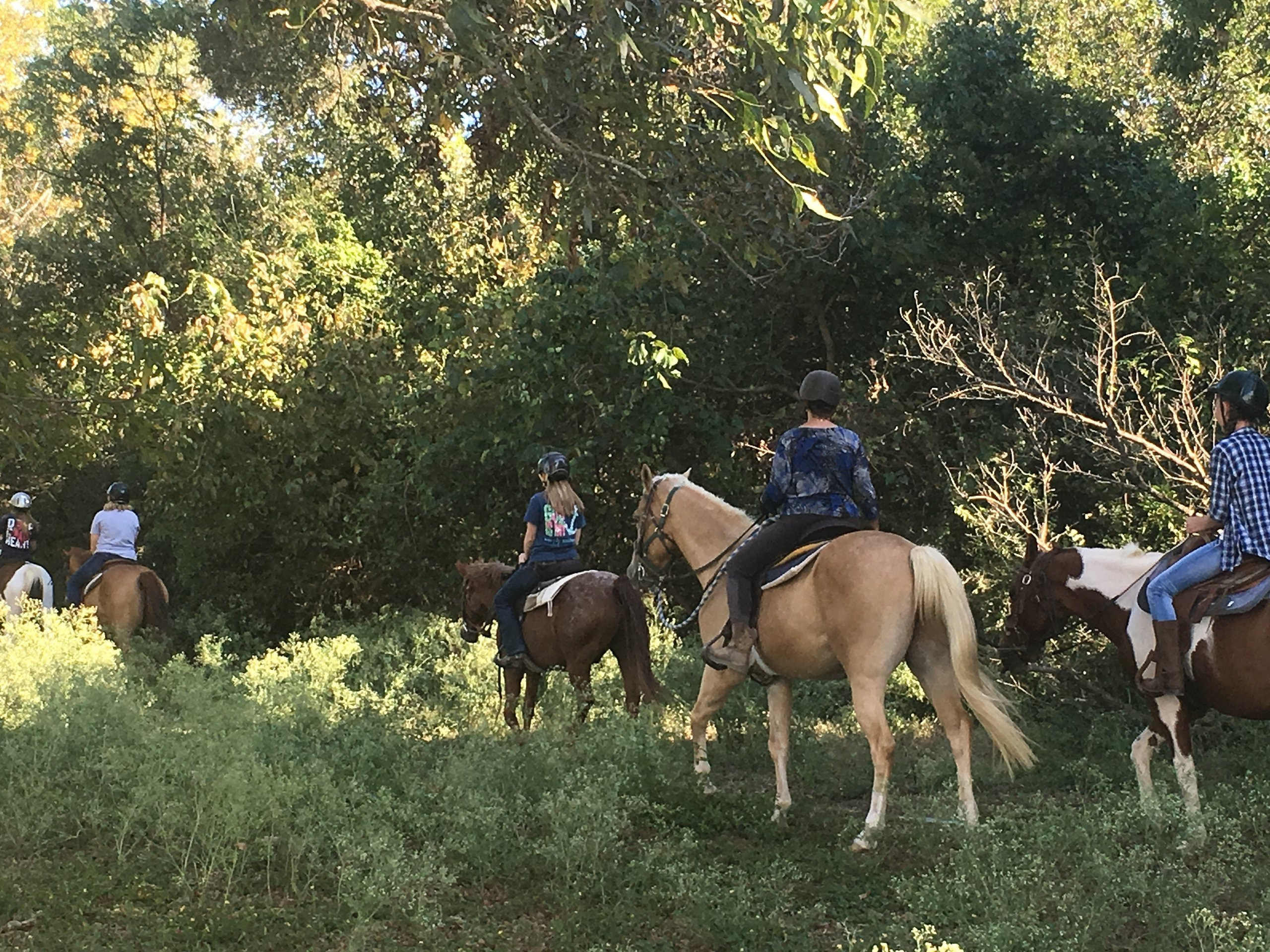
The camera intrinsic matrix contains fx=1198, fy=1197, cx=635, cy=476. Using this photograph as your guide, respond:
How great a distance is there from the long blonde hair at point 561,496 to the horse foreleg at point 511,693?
4.62 ft

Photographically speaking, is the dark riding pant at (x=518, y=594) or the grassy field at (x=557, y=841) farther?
the dark riding pant at (x=518, y=594)

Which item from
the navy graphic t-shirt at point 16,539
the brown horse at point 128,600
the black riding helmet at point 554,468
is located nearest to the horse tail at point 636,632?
the black riding helmet at point 554,468

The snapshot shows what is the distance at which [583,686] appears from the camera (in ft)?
30.4

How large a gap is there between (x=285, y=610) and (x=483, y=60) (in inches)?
556

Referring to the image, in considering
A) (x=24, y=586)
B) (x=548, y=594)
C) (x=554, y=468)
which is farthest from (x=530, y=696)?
Result: (x=24, y=586)

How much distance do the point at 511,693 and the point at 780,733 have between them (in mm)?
3024

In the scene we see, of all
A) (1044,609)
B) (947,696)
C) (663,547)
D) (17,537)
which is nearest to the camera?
(947,696)

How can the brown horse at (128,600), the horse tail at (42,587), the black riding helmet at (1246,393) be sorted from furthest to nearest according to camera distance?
the horse tail at (42,587)
the brown horse at (128,600)
the black riding helmet at (1246,393)

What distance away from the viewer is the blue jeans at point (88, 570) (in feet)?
45.6

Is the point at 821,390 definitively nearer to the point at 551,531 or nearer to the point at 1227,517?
the point at 1227,517

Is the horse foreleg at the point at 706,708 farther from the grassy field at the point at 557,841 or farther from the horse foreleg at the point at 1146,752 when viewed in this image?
the horse foreleg at the point at 1146,752

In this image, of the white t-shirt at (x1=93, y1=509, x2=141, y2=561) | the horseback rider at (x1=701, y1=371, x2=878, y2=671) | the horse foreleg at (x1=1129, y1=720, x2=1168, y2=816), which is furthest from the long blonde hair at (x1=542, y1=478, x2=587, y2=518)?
the white t-shirt at (x1=93, y1=509, x2=141, y2=561)

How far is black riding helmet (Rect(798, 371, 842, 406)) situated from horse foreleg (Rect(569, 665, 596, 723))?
10.4ft

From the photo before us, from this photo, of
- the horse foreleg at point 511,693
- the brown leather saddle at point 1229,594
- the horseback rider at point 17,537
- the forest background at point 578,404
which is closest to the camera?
the forest background at point 578,404
